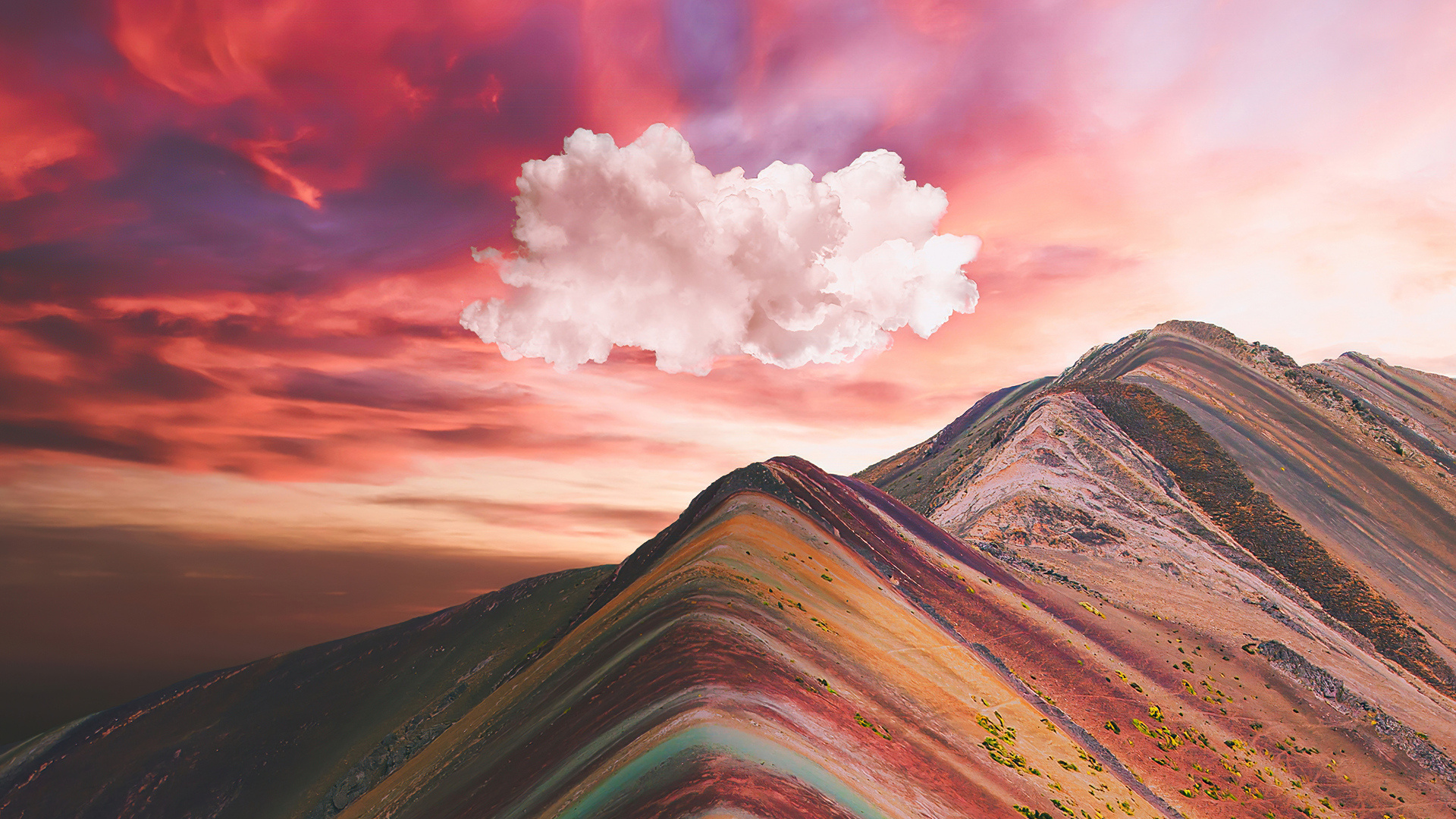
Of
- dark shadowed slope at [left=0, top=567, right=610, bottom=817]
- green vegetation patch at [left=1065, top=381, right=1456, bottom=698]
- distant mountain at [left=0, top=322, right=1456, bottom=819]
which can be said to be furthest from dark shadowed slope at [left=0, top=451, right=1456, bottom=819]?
green vegetation patch at [left=1065, top=381, right=1456, bottom=698]

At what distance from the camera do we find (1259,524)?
80.1 m

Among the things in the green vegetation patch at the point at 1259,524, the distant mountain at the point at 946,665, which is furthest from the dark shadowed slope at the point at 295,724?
the green vegetation patch at the point at 1259,524

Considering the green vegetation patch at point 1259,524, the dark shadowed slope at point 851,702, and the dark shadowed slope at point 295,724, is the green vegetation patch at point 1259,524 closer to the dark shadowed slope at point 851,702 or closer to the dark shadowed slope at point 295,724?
the dark shadowed slope at point 851,702

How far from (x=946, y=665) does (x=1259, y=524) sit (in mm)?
62984

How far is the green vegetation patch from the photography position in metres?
71.3

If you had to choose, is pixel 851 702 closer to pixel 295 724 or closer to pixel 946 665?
pixel 946 665

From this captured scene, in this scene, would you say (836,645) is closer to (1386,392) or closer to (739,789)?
(739,789)

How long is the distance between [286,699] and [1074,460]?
89.8 meters

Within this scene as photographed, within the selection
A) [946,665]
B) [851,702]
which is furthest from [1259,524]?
[851,702]

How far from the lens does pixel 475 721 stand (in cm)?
4459

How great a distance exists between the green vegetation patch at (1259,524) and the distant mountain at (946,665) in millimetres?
398

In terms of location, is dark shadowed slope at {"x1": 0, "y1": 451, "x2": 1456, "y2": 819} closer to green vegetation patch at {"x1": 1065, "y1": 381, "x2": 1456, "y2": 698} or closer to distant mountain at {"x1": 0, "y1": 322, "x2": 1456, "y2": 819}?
distant mountain at {"x1": 0, "y1": 322, "x2": 1456, "y2": 819}

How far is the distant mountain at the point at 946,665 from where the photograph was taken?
81.5 feet

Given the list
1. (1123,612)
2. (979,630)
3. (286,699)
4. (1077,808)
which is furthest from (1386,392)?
(286,699)
